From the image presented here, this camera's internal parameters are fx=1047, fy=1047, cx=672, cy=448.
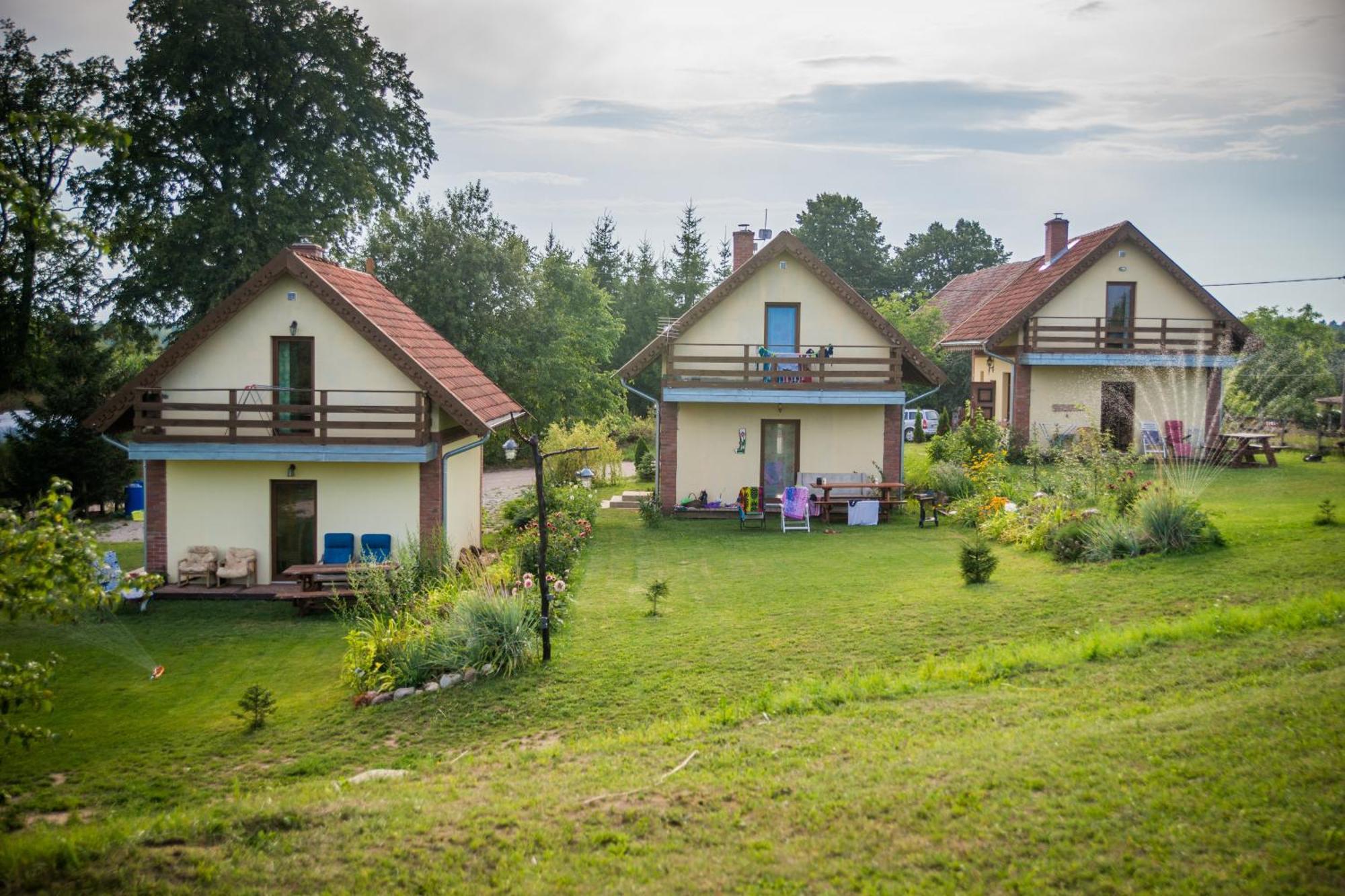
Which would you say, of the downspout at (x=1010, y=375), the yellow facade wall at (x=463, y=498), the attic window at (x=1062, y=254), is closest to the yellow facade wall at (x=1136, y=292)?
the downspout at (x=1010, y=375)

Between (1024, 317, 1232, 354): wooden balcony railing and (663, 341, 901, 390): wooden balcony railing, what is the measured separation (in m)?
7.43

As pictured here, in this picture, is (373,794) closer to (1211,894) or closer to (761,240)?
(1211,894)

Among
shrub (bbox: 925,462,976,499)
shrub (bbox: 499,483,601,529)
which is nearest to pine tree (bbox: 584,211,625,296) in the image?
shrub (bbox: 925,462,976,499)

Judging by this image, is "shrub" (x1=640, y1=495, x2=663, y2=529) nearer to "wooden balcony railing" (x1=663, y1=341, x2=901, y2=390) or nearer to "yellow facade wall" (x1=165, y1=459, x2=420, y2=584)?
"wooden balcony railing" (x1=663, y1=341, x2=901, y2=390)

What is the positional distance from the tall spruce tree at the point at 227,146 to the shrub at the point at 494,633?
1873 centimetres

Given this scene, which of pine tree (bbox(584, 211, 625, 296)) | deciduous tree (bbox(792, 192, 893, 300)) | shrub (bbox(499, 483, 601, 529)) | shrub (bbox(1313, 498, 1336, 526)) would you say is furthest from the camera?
pine tree (bbox(584, 211, 625, 296))

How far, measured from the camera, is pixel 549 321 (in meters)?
39.8

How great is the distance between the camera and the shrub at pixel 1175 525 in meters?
15.5

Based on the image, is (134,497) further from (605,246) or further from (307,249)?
(605,246)

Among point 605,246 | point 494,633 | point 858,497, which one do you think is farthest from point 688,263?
point 494,633

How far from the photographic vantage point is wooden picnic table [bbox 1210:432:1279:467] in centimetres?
2630

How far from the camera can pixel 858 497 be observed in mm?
24062

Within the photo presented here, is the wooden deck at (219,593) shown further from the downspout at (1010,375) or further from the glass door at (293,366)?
the downspout at (1010,375)

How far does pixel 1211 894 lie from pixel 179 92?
30790mm
